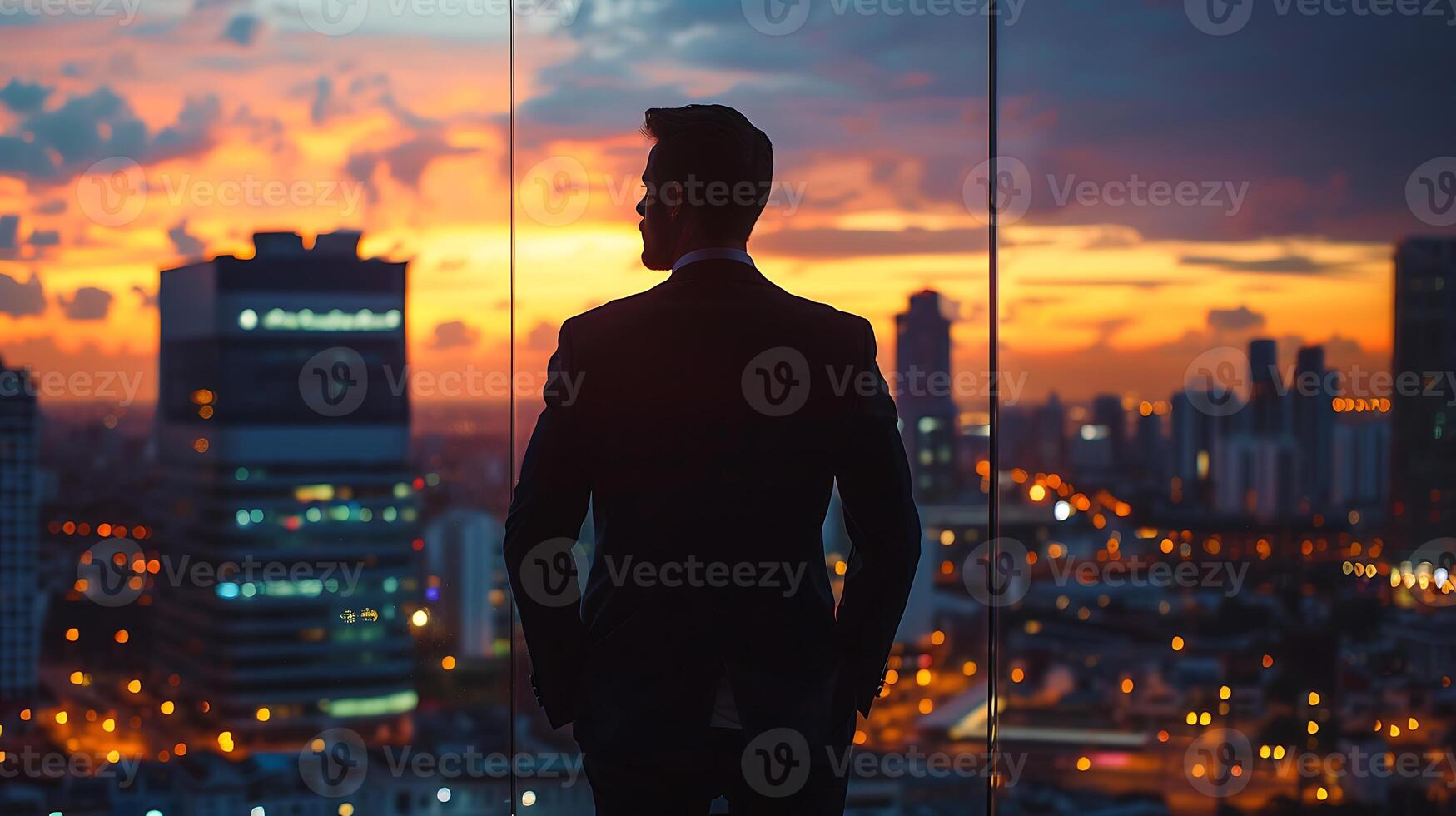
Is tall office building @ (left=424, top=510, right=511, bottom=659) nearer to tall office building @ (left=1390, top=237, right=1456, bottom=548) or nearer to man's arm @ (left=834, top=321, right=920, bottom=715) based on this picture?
man's arm @ (left=834, top=321, right=920, bottom=715)

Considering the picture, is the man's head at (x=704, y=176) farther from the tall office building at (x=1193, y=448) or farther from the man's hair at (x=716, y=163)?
the tall office building at (x=1193, y=448)

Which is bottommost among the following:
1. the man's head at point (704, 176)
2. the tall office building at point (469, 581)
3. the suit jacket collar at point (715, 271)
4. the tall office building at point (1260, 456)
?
the tall office building at point (469, 581)

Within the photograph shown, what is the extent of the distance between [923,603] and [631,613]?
2546 mm

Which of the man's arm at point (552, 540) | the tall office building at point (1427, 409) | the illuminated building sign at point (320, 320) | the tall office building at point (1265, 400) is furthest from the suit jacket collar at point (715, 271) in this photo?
the tall office building at point (1265, 400)

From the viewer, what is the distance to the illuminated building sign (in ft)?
12.4

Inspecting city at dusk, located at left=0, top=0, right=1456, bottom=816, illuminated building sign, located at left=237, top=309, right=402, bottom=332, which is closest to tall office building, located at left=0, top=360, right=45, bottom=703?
city at dusk, located at left=0, top=0, right=1456, bottom=816

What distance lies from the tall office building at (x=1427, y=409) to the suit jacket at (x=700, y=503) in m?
3.08

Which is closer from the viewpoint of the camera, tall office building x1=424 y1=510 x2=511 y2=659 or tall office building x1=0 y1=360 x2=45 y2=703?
tall office building x1=424 y1=510 x2=511 y2=659

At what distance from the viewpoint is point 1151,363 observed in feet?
12.6

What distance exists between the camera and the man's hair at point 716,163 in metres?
1.26

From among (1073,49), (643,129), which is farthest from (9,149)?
(1073,49)

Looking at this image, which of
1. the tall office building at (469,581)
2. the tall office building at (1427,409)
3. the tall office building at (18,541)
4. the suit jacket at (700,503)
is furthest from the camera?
the tall office building at (1427,409)

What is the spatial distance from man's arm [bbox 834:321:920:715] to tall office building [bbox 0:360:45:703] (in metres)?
2.82

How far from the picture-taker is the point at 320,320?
4512 mm
